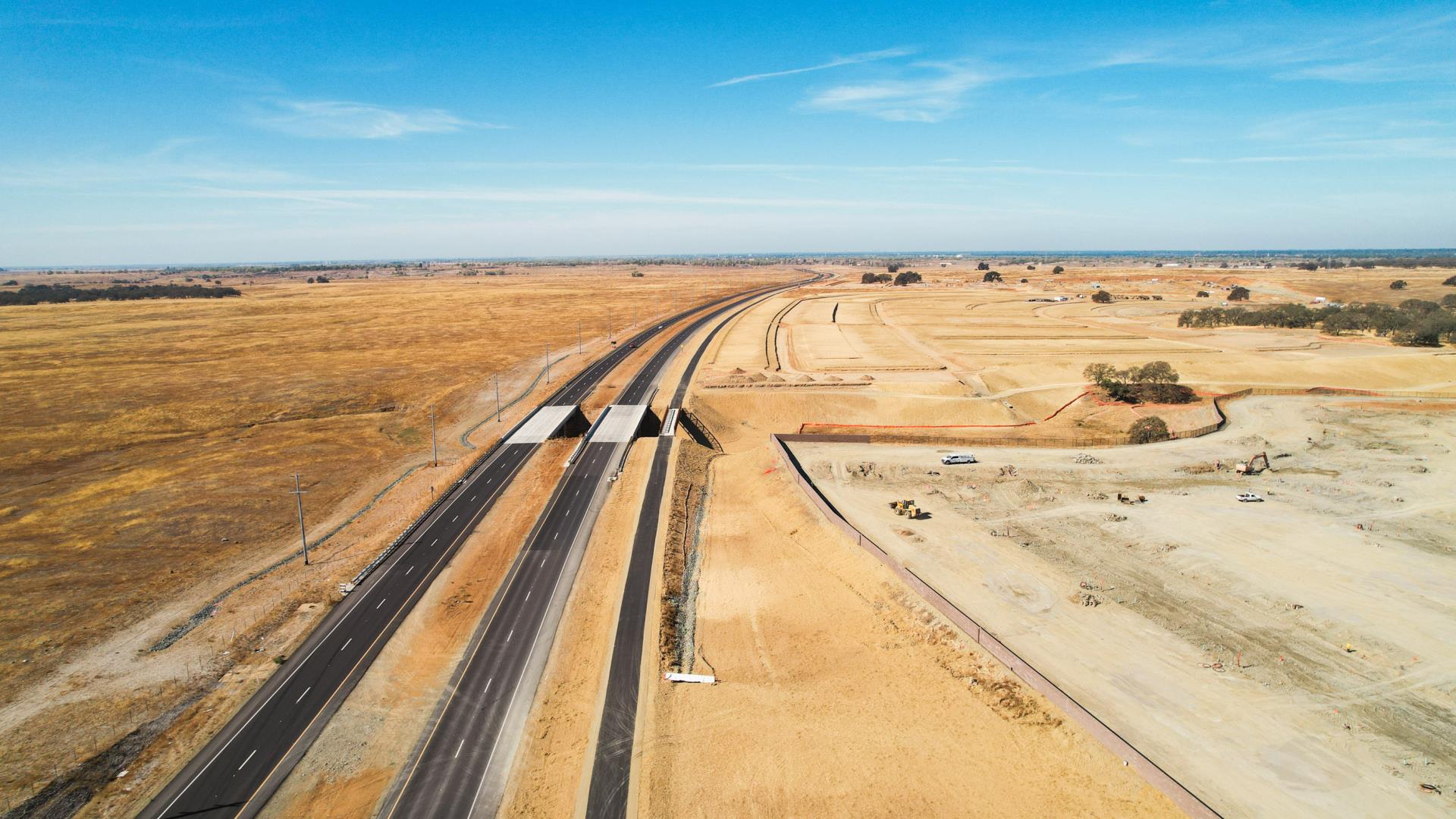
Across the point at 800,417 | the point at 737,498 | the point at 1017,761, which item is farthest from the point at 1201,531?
the point at 800,417

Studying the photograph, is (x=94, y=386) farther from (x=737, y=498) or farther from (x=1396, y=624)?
(x=1396, y=624)

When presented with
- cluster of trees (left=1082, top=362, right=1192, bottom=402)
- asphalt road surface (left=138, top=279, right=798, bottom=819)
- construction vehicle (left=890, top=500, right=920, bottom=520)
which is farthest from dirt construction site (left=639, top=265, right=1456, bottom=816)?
asphalt road surface (left=138, top=279, right=798, bottom=819)

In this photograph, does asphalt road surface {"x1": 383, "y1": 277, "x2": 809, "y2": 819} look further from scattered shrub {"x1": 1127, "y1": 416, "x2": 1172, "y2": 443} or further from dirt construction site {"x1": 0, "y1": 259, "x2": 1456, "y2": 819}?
scattered shrub {"x1": 1127, "y1": 416, "x2": 1172, "y2": 443}

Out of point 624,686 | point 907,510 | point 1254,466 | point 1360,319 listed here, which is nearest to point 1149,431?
point 1254,466

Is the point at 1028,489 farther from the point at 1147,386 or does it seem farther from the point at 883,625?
the point at 1147,386

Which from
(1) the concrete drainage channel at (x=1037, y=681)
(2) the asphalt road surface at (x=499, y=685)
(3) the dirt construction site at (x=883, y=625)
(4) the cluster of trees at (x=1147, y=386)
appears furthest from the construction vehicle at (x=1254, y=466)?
(2) the asphalt road surface at (x=499, y=685)

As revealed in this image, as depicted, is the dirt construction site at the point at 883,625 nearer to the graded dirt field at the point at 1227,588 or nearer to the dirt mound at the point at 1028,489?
the graded dirt field at the point at 1227,588

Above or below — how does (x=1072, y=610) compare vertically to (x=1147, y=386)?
below
